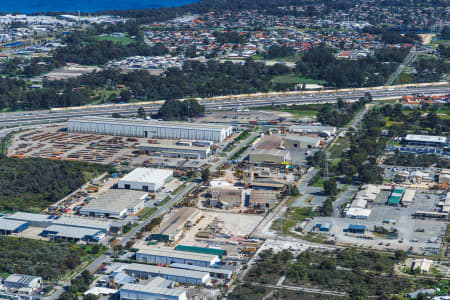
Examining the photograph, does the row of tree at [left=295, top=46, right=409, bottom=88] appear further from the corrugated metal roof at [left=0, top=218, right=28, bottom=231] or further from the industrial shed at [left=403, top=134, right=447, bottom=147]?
the corrugated metal roof at [left=0, top=218, right=28, bottom=231]

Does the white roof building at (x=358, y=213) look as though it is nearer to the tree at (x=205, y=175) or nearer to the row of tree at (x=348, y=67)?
the tree at (x=205, y=175)

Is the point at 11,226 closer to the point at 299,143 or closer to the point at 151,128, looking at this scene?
the point at 151,128

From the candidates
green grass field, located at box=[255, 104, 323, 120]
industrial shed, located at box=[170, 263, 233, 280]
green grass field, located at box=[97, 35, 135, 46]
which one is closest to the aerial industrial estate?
industrial shed, located at box=[170, 263, 233, 280]

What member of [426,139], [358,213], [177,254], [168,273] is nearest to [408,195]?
[358,213]

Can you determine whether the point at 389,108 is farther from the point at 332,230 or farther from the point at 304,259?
the point at 304,259

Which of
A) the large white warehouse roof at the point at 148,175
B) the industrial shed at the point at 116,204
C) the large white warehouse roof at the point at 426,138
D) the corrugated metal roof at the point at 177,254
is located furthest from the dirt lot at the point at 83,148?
the large white warehouse roof at the point at 426,138

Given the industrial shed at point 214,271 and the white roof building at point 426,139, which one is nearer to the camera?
the industrial shed at point 214,271

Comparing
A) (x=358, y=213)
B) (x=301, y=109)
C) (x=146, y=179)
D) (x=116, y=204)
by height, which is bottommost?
(x=358, y=213)
